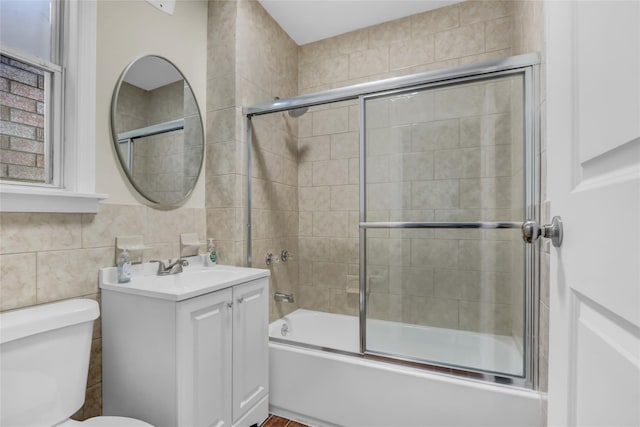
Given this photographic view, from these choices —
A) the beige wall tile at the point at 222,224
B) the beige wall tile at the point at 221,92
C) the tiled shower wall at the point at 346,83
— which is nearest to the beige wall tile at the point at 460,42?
the tiled shower wall at the point at 346,83

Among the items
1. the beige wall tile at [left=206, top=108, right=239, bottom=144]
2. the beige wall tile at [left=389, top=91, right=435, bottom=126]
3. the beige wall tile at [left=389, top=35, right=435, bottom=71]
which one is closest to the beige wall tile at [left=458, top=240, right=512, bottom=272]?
the beige wall tile at [left=389, top=91, right=435, bottom=126]

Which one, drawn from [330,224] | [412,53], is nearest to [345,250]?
[330,224]

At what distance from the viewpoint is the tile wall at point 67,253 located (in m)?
1.15

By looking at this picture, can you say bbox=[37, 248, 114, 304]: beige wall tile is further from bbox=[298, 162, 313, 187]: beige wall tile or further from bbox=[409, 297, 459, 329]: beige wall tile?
bbox=[409, 297, 459, 329]: beige wall tile

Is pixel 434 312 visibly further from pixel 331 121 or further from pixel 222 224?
pixel 331 121

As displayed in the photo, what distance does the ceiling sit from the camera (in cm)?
221

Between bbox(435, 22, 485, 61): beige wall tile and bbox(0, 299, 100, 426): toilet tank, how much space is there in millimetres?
2637

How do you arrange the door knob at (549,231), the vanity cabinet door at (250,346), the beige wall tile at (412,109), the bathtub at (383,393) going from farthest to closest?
the beige wall tile at (412,109) < the vanity cabinet door at (250,346) < the bathtub at (383,393) < the door knob at (549,231)

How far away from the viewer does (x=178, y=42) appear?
1.89 meters

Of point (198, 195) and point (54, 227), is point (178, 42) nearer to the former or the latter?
point (198, 195)

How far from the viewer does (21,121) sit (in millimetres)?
1229

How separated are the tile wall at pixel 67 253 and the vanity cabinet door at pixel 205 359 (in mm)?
517

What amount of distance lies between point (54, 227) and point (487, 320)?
220 cm

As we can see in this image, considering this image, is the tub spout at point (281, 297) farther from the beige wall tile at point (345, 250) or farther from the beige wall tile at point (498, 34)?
the beige wall tile at point (498, 34)
